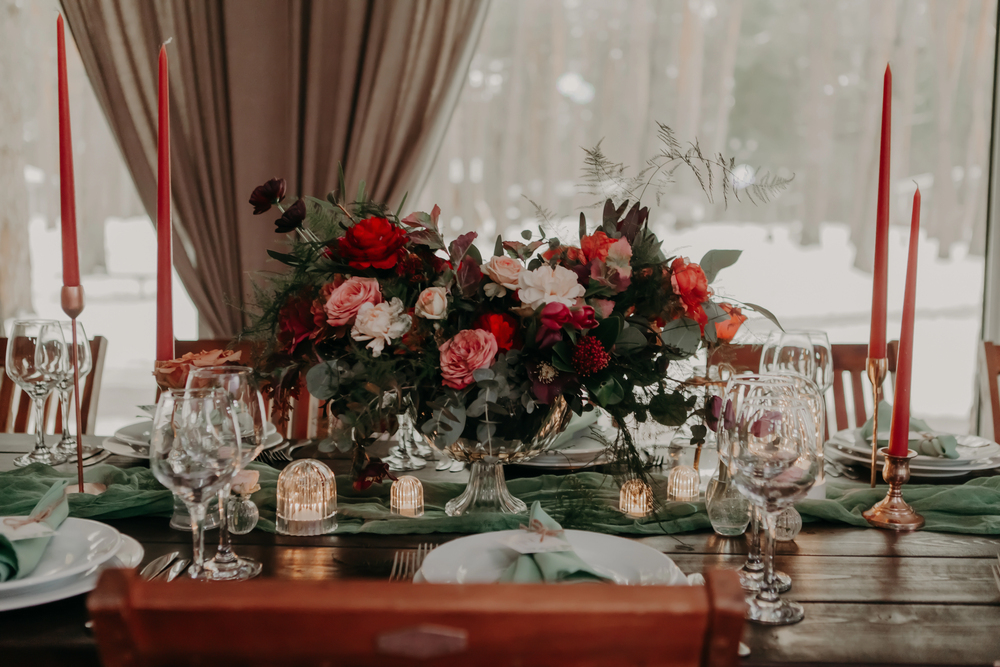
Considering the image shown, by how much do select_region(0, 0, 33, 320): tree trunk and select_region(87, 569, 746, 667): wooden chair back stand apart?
3.18m

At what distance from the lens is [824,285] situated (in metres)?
3.07

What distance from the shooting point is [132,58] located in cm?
278

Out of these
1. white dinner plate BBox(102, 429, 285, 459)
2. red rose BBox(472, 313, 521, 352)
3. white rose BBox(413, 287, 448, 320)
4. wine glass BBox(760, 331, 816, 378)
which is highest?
white rose BBox(413, 287, 448, 320)

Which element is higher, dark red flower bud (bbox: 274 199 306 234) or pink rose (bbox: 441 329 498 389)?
dark red flower bud (bbox: 274 199 306 234)

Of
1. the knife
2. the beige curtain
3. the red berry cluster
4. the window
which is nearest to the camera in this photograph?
the knife

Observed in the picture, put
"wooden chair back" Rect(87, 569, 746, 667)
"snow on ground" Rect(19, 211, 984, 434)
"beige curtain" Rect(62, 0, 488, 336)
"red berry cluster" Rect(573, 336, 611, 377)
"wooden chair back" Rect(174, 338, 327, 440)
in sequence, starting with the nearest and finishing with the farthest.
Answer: "wooden chair back" Rect(87, 569, 746, 667) → "red berry cluster" Rect(573, 336, 611, 377) → "wooden chair back" Rect(174, 338, 327, 440) → "beige curtain" Rect(62, 0, 488, 336) → "snow on ground" Rect(19, 211, 984, 434)

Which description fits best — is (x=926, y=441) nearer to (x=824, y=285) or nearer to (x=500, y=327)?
(x=500, y=327)

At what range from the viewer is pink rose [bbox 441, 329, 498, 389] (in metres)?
0.93

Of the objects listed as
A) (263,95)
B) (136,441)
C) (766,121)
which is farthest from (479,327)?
(766,121)

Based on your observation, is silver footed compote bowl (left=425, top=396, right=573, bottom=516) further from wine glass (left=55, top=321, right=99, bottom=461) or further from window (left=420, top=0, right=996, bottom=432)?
window (left=420, top=0, right=996, bottom=432)

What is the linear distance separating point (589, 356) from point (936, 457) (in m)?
0.76

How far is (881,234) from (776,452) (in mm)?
449

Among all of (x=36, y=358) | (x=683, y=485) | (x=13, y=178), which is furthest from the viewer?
(x=13, y=178)

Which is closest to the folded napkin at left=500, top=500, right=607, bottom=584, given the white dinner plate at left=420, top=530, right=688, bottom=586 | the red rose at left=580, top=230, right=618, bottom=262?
the white dinner plate at left=420, top=530, right=688, bottom=586
